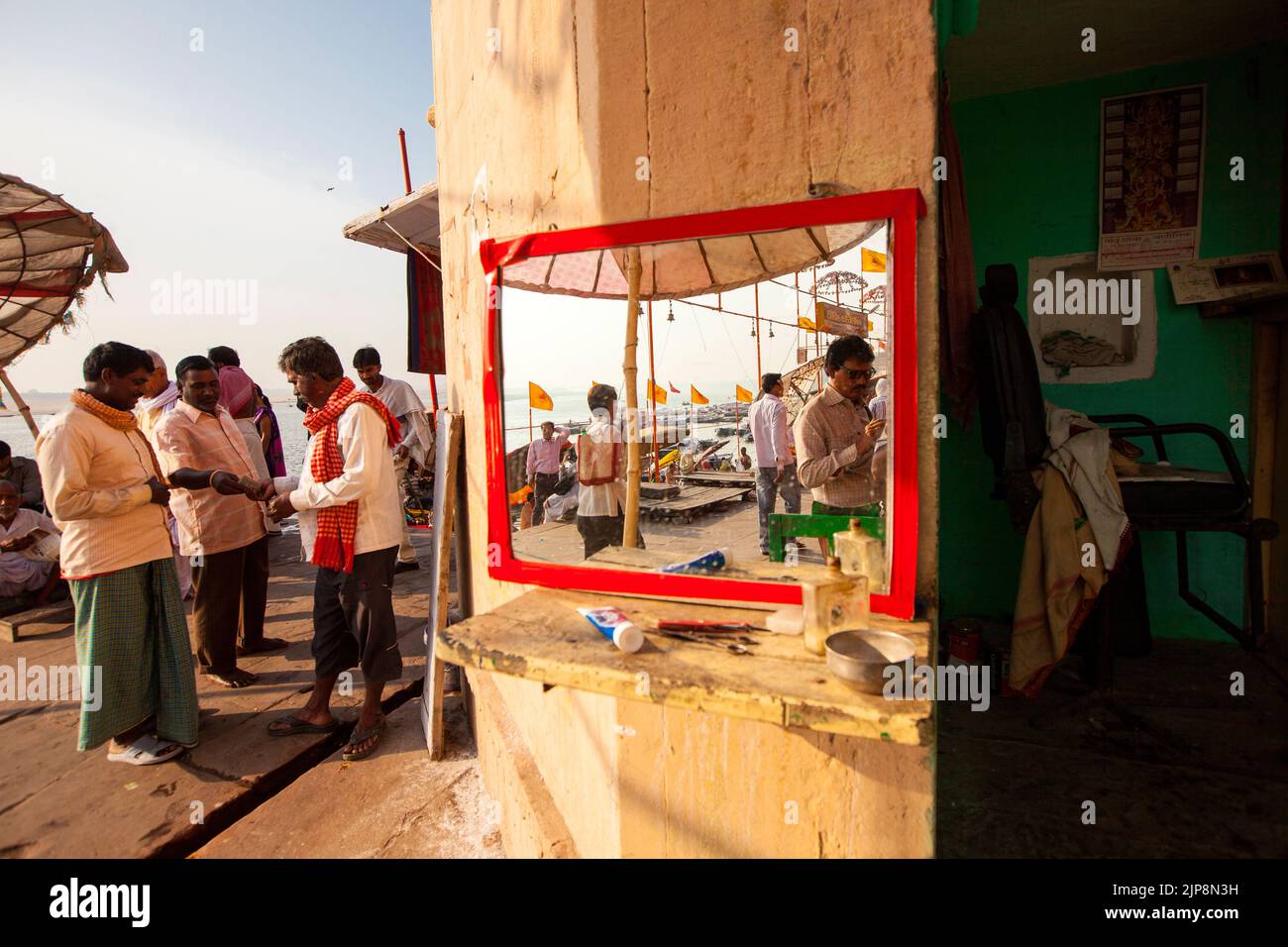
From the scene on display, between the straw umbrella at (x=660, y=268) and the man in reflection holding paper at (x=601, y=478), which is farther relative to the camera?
the man in reflection holding paper at (x=601, y=478)

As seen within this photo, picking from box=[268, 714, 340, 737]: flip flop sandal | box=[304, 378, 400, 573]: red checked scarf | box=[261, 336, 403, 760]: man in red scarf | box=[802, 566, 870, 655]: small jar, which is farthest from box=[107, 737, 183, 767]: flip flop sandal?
box=[802, 566, 870, 655]: small jar

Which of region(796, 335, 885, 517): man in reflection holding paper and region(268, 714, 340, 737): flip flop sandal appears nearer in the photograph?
region(796, 335, 885, 517): man in reflection holding paper

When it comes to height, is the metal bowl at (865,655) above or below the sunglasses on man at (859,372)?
below

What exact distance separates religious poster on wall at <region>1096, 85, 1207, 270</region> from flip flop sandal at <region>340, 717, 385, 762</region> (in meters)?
5.27

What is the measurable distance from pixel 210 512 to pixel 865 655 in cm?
410

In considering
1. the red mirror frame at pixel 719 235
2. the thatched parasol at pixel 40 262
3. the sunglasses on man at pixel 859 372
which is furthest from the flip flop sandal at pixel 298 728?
the thatched parasol at pixel 40 262

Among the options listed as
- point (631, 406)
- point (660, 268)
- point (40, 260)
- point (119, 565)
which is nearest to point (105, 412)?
point (119, 565)

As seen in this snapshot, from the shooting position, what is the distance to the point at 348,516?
3.02 meters

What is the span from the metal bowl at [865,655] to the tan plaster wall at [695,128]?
301 mm

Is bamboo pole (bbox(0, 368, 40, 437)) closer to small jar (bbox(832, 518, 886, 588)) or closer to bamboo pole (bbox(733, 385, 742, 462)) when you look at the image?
bamboo pole (bbox(733, 385, 742, 462))

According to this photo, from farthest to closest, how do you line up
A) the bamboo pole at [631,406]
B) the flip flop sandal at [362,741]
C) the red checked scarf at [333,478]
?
the flip flop sandal at [362,741], the red checked scarf at [333,478], the bamboo pole at [631,406]

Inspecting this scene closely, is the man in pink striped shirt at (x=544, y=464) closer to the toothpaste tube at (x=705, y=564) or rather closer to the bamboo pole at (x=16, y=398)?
the toothpaste tube at (x=705, y=564)

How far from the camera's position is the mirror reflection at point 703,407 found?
1755 mm

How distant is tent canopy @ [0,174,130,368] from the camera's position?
4512mm
